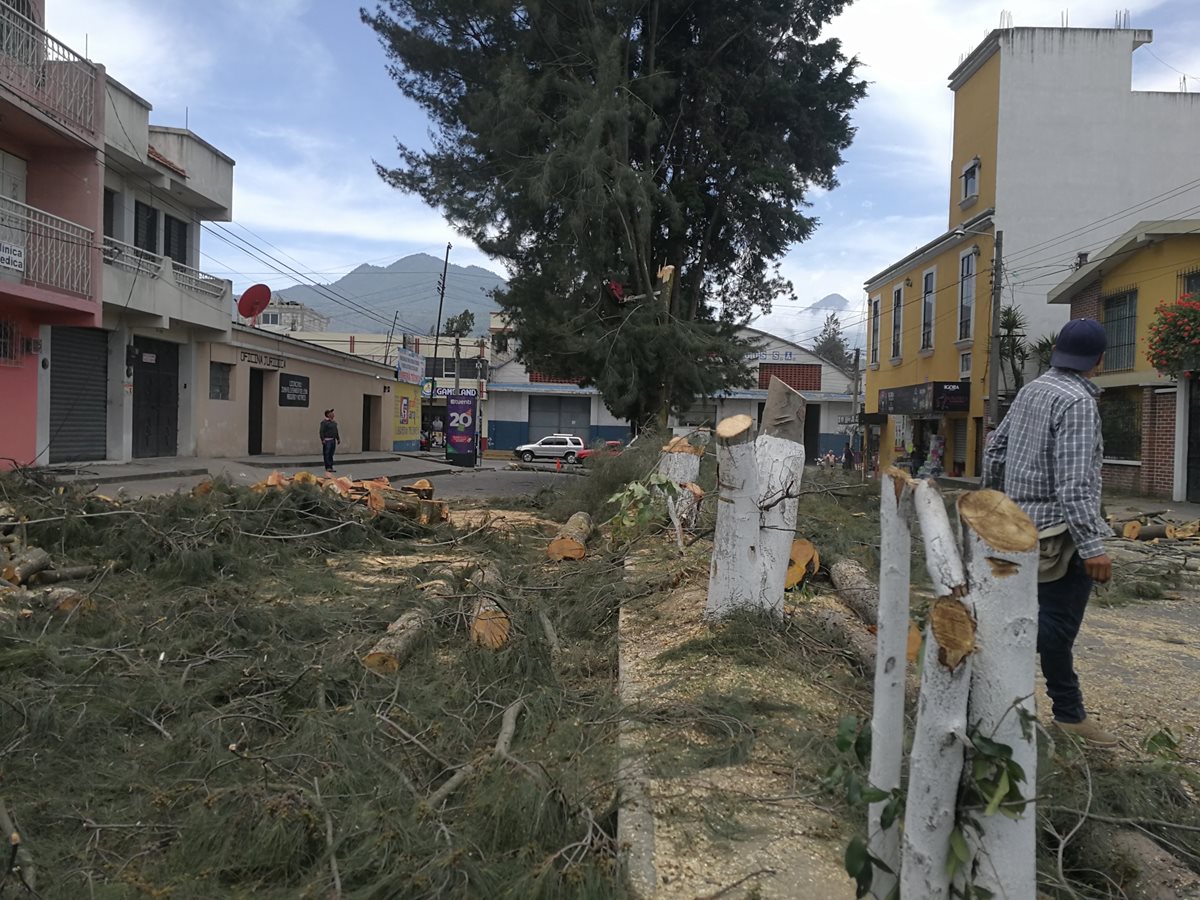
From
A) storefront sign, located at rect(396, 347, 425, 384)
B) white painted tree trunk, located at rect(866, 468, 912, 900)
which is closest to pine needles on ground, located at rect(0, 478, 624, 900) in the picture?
white painted tree trunk, located at rect(866, 468, 912, 900)

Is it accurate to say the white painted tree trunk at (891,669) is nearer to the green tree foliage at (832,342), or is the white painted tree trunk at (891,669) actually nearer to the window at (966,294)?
the window at (966,294)

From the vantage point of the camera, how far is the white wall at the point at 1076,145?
25.9m

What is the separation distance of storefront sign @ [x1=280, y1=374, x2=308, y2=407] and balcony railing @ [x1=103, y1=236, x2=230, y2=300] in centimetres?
456

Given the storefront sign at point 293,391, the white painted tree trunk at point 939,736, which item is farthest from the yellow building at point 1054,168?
the white painted tree trunk at point 939,736

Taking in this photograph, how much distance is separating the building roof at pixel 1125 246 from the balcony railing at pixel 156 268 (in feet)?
68.0

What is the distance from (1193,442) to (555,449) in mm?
24867

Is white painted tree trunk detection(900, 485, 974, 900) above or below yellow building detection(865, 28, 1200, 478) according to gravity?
below

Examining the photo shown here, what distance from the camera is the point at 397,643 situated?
15.6 ft

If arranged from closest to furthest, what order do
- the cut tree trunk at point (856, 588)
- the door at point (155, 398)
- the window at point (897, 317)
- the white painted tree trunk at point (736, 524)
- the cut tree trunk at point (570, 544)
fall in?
the white painted tree trunk at point (736, 524), the cut tree trunk at point (856, 588), the cut tree trunk at point (570, 544), the door at point (155, 398), the window at point (897, 317)

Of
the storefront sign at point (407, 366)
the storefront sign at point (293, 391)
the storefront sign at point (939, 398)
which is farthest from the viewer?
the storefront sign at point (407, 366)

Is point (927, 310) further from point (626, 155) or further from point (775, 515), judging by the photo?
point (775, 515)

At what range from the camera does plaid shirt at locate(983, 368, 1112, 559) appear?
120 inches

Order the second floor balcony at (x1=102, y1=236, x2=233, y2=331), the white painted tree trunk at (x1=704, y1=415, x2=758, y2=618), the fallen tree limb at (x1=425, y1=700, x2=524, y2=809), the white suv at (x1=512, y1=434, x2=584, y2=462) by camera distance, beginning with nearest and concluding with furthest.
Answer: the fallen tree limb at (x1=425, y1=700, x2=524, y2=809) → the white painted tree trunk at (x1=704, y1=415, x2=758, y2=618) → the second floor balcony at (x1=102, y1=236, x2=233, y2=331) → the white suv at (x1=512, y1=434, x2=584, y2=462)

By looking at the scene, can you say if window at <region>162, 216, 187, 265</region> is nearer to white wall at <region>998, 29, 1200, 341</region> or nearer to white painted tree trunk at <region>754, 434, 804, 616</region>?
white painted tree trunk at <region>754, 434, 804, 616</region>
